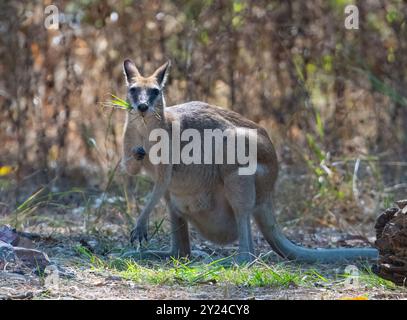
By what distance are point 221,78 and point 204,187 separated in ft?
9.26

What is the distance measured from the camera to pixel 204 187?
611 centimetres

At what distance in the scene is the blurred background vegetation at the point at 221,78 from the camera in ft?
27.4

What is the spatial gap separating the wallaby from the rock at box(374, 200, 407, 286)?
3.72 feet

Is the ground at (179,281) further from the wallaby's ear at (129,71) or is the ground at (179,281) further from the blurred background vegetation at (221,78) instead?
the blurred background vegetation at (221,78)

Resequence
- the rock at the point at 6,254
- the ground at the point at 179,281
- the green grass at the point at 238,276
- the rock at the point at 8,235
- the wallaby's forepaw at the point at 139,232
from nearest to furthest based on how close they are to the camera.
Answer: the ground at the point at 179,281 → the green grass at the point at 238,276 → the rock at the point at 6,254 → the rock at the point at 8,235 → the wallaby's forepaw at the point at 139,232

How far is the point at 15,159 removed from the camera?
28.4 ft

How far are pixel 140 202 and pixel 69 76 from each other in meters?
1.69

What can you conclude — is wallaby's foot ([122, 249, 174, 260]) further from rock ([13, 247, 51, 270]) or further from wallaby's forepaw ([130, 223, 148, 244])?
rock ([13, 247, 51, 270])

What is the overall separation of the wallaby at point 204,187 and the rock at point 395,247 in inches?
44.6

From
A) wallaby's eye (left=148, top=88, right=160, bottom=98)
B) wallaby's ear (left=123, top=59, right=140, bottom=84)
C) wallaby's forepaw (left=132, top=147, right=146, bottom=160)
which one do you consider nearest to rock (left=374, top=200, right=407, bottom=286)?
wallaby's forepaw (left=132, top=147, right=146, bottom=160)

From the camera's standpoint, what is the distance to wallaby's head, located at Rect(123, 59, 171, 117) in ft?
19.0

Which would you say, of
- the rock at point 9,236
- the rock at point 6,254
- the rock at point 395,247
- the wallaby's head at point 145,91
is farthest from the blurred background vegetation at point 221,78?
the rock at point 395,247

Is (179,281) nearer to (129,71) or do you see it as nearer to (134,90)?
(134,90)

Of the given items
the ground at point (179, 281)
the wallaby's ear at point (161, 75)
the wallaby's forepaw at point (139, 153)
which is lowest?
the ground at point (179, 281)
